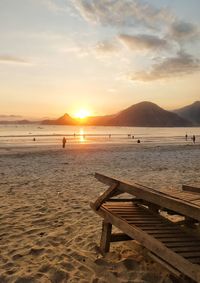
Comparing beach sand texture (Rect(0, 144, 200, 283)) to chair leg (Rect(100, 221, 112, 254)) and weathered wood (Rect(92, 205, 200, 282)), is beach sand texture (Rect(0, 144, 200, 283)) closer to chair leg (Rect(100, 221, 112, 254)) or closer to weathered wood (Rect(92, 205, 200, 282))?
chair leg (Rect(100, 221, 112, 254))

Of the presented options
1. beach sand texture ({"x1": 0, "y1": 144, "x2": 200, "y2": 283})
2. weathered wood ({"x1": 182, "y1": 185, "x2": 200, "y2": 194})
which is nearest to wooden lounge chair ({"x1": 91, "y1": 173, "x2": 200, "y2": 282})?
beach sand texture ({"x1": 0, "y1": 144, "x2": 200, "y2": 283})

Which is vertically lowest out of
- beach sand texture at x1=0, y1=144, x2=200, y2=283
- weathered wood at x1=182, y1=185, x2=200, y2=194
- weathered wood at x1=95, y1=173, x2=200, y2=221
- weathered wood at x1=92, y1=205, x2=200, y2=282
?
beach sand texture at x1=0, y1=144, x2=200, y2=283

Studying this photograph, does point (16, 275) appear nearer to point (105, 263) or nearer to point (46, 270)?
point (46, 270)

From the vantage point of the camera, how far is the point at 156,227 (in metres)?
5.46

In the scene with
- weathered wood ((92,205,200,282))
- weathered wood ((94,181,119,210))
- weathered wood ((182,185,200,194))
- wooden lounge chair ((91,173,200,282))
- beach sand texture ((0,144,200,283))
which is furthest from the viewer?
weathered wood ((182,185,200,194))

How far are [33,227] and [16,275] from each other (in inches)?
93.8

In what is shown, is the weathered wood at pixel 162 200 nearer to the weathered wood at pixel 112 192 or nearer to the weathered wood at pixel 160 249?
the weathered wood at pixel 112 192

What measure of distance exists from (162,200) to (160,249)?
0.70 metres

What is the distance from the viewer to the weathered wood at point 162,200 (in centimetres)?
421

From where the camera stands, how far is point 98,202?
622 cm

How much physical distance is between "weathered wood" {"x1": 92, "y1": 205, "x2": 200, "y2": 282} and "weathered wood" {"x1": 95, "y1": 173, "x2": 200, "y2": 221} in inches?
21.0

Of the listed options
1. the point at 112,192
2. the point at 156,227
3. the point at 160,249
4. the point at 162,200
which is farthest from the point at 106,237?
the point at 162,200

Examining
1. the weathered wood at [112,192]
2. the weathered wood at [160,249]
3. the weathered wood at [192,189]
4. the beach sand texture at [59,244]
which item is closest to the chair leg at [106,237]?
the beach sand texture at [59,244]

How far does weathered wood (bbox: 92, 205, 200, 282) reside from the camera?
13.5ft
